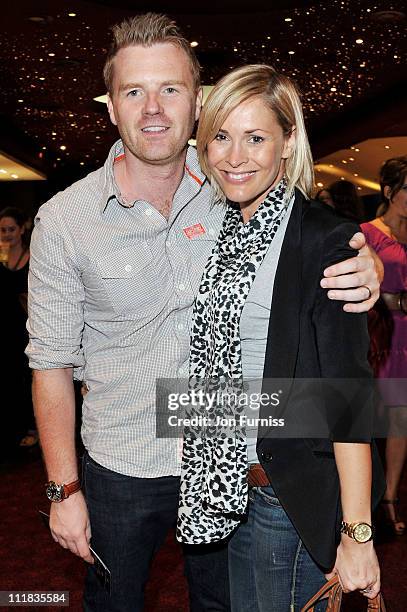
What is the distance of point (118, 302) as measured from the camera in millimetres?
1819

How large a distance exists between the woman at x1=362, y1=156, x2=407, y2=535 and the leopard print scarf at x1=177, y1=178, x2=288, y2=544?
2.18 m

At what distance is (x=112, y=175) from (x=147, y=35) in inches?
13.8

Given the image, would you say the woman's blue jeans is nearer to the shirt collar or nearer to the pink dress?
the shirt collar

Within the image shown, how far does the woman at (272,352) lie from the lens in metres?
1.49

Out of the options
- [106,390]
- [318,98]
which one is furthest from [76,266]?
[318,98]

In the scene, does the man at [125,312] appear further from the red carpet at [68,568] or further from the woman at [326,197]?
the woman at [326,197]

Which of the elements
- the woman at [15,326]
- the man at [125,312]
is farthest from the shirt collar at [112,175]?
the woman at [15,326]

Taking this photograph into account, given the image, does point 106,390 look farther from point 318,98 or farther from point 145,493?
point 318,98

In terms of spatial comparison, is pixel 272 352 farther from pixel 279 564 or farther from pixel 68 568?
pixel 68 568

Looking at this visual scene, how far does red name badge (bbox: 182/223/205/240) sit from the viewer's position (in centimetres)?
188

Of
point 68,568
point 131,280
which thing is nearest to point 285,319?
point 131,280

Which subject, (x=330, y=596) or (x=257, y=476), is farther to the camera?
(x=257, y=476)

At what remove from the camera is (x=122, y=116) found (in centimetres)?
185

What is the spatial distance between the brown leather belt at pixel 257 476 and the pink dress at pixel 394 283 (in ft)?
7.70
